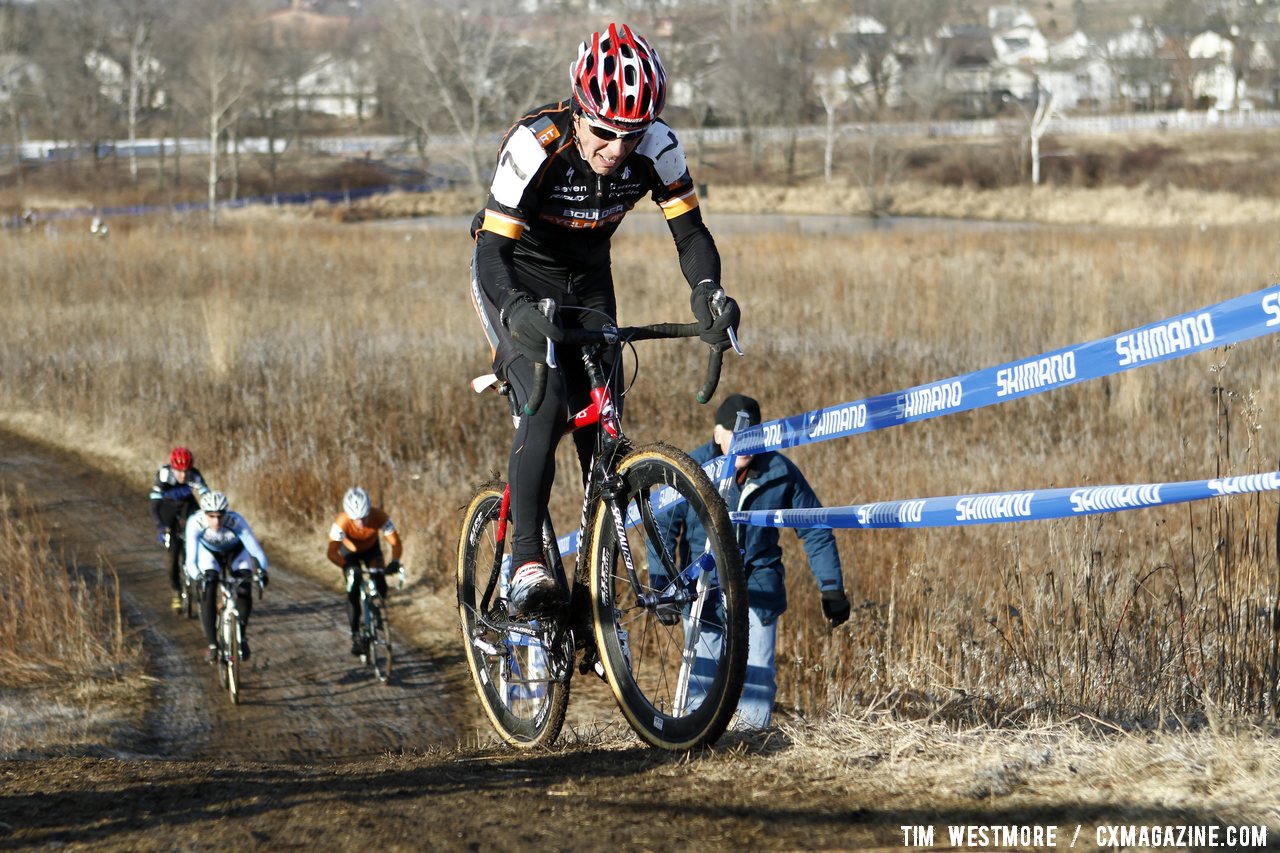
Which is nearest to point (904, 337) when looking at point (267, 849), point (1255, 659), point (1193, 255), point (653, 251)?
point (1193, 255)

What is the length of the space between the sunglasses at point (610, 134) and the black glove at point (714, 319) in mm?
558

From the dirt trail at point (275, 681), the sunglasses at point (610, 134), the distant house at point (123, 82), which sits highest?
the distant house at point (123, 82)

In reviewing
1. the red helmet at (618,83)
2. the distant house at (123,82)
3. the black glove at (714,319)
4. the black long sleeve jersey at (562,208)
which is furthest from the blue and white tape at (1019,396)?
the distant house at (123,82)

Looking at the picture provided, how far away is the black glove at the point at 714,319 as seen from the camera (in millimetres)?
4117

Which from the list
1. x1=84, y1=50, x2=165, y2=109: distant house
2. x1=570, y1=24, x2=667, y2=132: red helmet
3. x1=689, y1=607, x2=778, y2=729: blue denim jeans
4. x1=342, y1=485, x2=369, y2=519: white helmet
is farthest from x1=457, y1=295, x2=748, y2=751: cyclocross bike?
x1=84, y1=50, x2=165, y2=109: distant house

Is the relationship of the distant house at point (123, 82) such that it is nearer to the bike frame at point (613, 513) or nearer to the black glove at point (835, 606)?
the black glove at point (835, 606)

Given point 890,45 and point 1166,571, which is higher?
point 890,45

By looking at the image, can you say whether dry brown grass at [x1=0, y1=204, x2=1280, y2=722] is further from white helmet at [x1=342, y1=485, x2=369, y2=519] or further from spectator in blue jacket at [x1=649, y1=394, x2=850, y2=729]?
white helmet at [x1=342, y1=485, x2=369, y2=519]

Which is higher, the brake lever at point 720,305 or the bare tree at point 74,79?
the bare tree at point 74,79

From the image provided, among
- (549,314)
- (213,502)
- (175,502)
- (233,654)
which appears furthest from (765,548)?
(175,502)

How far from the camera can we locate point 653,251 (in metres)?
31.1

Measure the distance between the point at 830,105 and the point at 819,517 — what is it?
6796 cm

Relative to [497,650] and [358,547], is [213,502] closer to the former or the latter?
[358,547]

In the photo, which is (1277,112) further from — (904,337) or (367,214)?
(904,337)
